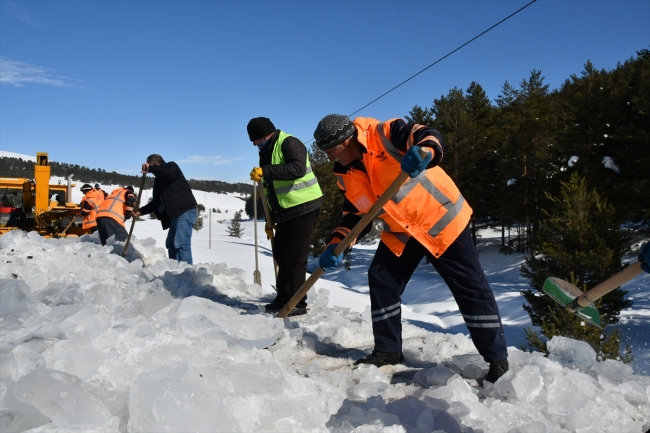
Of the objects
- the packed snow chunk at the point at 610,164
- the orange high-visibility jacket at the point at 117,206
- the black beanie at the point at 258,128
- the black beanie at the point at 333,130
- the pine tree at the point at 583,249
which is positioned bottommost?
the pine tree at the point at 583,249

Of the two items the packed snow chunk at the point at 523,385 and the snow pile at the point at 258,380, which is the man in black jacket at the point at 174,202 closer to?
the snow pile at the point at 258,380

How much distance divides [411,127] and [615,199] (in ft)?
56.0

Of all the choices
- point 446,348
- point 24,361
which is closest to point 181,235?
point 446,348

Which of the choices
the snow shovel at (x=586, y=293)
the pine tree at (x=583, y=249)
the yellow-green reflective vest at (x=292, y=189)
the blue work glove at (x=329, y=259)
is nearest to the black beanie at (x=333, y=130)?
the blue work glove at (x=329, y=259)

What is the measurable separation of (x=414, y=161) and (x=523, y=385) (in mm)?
1143

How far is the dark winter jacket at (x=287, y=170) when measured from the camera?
3.55m

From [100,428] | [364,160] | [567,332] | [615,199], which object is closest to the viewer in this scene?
[100,428]

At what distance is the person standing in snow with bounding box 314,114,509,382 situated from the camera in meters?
2.31

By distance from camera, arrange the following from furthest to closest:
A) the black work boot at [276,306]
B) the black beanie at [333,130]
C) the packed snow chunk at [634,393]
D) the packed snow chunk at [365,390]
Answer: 1. the black work boot at [276,306]
2. the black beanie at [333,130]
3. the packed snow chunk at [365,390]
4. the packed snow chunk at [634,393]

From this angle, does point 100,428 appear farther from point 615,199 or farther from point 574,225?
point 615,199

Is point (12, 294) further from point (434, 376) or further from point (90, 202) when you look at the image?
point (90, 202)

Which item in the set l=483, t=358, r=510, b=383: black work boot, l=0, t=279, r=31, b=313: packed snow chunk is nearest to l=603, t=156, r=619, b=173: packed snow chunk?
l=483, t=358, r=510, b=383: black work boot

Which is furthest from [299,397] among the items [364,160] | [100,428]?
[364,160]

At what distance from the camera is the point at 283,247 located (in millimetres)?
3717
